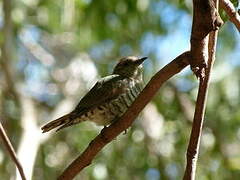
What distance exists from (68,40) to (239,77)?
2.72 meters

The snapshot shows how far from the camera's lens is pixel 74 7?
611 centimetres

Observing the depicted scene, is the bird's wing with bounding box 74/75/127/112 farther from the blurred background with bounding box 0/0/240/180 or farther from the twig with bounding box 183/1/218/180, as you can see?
the twig with bounding box 183/1/218/180

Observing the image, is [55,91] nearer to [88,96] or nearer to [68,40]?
[68,40]

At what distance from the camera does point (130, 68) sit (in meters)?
4.90

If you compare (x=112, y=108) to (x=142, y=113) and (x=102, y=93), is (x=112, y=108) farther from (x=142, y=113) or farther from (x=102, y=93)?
(x=142, y=113)

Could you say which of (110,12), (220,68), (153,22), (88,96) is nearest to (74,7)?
(110,12)

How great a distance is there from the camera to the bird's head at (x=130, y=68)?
483cm

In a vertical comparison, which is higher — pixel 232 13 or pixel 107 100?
pixel 232 13

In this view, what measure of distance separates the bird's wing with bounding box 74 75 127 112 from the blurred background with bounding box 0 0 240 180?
39.7 inches

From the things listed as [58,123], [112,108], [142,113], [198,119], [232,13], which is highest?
[232,13]

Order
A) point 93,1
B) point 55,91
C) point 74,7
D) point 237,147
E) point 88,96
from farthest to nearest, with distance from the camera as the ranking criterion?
point 55,91 → point 237,147 → point 74,7 → point 93,1 → point 88,96

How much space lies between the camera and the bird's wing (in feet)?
14.3

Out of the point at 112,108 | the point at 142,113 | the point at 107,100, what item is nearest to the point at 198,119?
the point at 112,108

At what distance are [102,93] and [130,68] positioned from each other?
53cm
